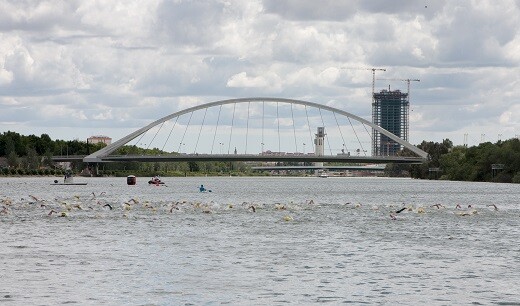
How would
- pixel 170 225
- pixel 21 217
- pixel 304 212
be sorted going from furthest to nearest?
pixel 304 212, pixel 21 217, pixel 170 225

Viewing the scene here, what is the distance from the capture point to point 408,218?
6950cm

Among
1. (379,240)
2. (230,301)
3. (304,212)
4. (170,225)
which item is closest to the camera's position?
(230,301)

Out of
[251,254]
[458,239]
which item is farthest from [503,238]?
[251,254]

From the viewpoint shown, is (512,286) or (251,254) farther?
(251,254)

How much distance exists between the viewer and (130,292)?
99.3ft

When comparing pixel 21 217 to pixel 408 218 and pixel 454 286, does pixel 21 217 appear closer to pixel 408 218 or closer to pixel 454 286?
pixel 408 218

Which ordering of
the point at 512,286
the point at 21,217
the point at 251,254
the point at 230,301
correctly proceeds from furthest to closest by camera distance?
the point at 21,217
the point at 251,254
the point at 512,286
the point at 230,301

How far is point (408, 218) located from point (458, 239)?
1903cm

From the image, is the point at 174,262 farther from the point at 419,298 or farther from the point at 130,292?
the point at 419,298

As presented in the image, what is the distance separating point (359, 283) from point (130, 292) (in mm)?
7139

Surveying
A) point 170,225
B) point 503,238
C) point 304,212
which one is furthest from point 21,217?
point 503,238

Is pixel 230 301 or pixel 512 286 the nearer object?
pixel 230 301

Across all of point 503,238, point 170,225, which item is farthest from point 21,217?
point 503,238

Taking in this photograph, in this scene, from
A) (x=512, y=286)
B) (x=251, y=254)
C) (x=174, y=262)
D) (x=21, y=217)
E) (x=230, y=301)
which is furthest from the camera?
(x=21, y=217)
